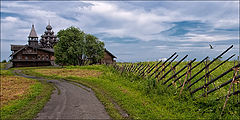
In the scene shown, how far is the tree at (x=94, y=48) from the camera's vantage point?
46031 millimetres

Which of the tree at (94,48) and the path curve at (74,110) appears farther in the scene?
the tree at (94,48)

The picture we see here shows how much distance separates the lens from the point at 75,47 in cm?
4316

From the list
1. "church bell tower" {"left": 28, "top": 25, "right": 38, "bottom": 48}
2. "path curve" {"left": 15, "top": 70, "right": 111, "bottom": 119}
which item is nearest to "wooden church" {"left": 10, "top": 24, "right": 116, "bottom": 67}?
"church bell tower" {"left": 28, "top": 25, "right": 38, "bottom": 48}

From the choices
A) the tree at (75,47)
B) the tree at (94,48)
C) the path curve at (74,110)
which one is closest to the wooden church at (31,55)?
the tree at (75,47)

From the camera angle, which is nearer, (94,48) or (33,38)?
(94,48)

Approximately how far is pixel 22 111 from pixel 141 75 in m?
9.54

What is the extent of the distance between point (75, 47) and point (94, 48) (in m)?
5.08

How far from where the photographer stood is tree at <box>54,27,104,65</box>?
43312 mm

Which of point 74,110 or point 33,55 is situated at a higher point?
point 33,55

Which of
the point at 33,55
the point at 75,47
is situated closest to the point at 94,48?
the point at 75,47

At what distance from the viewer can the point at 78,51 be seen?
42.4 meters

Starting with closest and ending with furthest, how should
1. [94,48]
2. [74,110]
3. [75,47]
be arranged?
[74,110]
[75,47]
[94,48]

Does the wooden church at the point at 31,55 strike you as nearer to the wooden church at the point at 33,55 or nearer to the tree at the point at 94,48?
the wooden church at the point at 33,55

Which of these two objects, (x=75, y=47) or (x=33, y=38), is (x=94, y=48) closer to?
(x=75, y=47)
